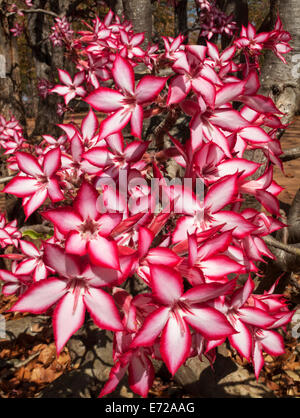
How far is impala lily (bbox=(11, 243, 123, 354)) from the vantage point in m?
0.68

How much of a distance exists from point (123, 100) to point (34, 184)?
381mm

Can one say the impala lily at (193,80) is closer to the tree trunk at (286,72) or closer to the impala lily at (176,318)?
the impala lily at (176,318)

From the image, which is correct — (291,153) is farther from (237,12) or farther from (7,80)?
(7,80)

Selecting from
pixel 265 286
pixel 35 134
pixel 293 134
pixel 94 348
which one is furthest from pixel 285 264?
pixel 293 134

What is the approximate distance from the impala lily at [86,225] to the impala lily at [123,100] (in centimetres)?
20

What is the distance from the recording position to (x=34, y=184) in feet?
3.09

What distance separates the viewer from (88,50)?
1.72m

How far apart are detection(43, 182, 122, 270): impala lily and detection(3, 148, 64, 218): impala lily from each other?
0.19 metres

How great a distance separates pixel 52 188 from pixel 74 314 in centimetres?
38

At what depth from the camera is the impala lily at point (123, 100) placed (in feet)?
2.50

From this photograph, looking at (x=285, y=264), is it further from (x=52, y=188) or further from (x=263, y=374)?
(x=52, y=188)

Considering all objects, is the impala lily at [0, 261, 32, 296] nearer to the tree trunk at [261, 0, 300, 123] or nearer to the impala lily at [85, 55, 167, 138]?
the impala lily at [85, 55, 167, 138]

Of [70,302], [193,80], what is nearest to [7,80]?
[193,80]

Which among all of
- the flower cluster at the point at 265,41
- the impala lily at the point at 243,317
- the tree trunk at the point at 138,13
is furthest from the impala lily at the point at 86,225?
the tree trunk at the point at 138,13
